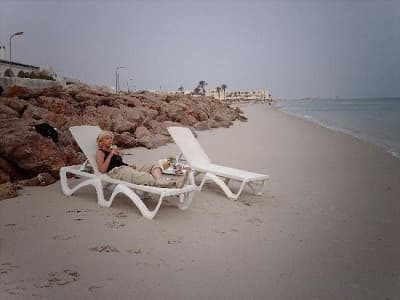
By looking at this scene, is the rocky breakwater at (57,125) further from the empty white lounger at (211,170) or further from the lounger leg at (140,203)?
the empty white lounger at (211,170)

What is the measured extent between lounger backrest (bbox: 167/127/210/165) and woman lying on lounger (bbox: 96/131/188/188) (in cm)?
103

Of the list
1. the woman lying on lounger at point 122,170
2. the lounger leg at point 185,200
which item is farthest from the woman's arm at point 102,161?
the lounger leg at point 185,200

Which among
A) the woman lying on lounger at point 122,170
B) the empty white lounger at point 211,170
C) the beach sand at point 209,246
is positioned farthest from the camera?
the empty white lounger at point 211,170

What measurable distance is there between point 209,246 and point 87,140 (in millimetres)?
2102

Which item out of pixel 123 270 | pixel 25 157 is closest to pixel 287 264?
pixel 123 270

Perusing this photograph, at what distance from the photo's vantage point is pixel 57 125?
8281mm

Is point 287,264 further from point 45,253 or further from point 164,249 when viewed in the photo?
point 45,253

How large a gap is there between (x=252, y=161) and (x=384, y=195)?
2.79 metres

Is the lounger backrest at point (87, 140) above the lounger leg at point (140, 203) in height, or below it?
above

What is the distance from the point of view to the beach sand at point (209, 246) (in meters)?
2.51

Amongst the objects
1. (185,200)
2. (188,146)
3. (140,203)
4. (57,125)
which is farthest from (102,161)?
(57,125)

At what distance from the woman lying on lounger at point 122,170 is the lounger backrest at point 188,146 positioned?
1033 mm

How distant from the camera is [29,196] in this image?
4.38 m

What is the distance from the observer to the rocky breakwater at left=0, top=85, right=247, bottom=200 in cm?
488
